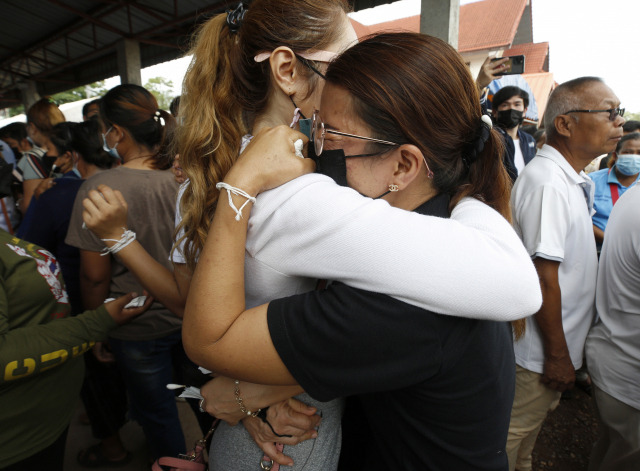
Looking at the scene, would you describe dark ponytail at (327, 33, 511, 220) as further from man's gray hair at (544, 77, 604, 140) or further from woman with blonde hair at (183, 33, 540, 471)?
man's gray hair at (544, 77, 604, 140)

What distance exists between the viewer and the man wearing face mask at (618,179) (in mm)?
4160

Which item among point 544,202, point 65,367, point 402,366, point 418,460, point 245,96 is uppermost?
point 245,96

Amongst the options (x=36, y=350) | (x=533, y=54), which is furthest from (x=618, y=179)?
(x=533, y=54)

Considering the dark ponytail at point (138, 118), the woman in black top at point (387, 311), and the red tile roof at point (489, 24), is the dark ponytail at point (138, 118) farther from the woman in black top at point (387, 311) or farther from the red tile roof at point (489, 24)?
the red tile roof at point (489, 24)

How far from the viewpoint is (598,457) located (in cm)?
235

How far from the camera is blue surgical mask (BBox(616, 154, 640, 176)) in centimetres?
410

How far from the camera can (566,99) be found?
8.37ft

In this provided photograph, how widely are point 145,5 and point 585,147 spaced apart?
985cm

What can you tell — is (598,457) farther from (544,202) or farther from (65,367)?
(65,367)

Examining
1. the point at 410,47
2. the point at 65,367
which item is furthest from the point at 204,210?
the point at 65,367

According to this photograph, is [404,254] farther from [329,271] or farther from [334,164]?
[334,164]

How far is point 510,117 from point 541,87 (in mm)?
12548

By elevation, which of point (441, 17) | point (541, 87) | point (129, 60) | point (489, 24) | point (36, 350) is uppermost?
Answer: point (489, 24)

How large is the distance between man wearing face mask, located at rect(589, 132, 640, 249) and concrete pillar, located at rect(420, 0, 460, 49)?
2532mm
